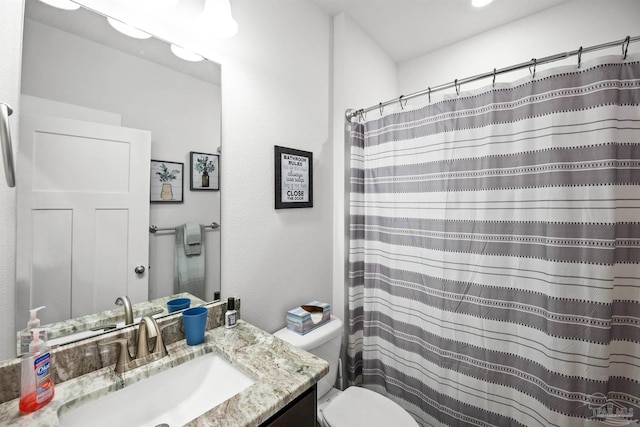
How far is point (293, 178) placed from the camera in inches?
60.7

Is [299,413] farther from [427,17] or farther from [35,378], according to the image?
[427,17]

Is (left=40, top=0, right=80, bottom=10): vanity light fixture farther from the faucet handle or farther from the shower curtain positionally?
the shower curtain

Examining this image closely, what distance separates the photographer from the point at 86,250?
0.88 meters

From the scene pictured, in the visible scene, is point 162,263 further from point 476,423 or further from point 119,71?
point 476,423

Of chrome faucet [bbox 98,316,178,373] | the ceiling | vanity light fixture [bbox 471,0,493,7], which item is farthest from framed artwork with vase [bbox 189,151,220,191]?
vanity light fixture [bbox 471,0,493,7]

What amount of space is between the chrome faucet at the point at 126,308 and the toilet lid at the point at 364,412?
971 mm

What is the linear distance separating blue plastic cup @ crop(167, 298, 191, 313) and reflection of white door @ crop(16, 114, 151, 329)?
11 centimetres

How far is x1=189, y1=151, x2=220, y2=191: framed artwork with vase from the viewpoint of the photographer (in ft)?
3.76

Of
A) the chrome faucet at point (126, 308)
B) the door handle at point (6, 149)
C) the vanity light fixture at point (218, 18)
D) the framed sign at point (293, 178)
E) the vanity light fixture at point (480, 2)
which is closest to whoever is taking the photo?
the door handle at point (6, 149)

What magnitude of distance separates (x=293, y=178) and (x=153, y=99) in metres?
0.76

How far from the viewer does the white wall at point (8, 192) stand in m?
0.74

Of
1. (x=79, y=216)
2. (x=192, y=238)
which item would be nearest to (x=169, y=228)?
(x=192, y=238)

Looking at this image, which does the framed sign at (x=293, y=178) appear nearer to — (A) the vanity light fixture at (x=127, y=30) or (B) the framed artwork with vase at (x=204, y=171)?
(B) the framed artwork with vase at (x=204, y=171)

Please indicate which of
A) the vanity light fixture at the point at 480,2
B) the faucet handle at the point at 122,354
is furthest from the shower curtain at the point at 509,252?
the faucet handle at the point at 122,354
